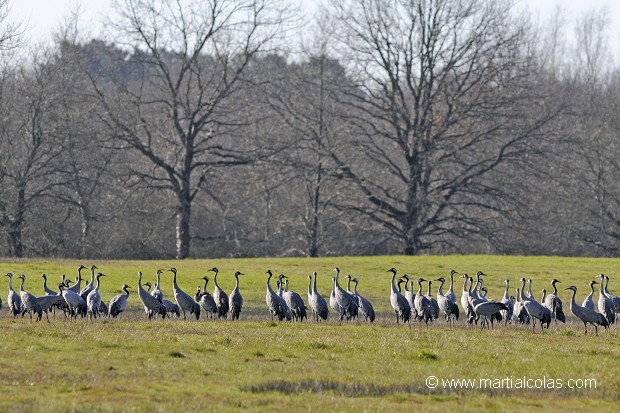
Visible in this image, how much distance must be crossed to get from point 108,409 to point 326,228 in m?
51.9

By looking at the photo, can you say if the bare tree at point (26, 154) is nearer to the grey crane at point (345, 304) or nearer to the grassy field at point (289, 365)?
the grassy field at point (289, 365)

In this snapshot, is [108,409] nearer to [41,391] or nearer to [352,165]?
[41,391]

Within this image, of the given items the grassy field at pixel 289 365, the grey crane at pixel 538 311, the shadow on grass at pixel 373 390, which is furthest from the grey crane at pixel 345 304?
the shadow on grass at pixel 373 390

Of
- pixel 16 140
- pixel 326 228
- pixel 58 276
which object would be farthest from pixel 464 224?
pixel 58 276

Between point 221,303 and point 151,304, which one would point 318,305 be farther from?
point 151,304

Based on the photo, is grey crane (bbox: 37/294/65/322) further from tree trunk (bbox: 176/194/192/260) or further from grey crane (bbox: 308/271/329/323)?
tree trunk (bbox: 176/194/192/260)

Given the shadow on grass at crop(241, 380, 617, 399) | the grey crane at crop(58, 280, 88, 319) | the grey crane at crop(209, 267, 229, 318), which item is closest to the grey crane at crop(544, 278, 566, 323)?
the grey crane at crop(209, 267, 229, 318)

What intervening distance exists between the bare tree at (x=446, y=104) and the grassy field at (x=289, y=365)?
98.1 ft

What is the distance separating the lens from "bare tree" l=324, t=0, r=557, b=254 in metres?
57.1

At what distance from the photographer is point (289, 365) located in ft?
59.9

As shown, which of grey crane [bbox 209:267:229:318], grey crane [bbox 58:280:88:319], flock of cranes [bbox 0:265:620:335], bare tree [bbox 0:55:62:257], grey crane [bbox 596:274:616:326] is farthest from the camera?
bare tree [bbox 0:55:62:257]

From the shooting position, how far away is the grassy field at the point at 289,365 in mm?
14883

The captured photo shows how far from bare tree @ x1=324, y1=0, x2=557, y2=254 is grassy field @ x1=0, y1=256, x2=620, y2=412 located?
29905 mm

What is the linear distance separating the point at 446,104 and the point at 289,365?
1706 inches
